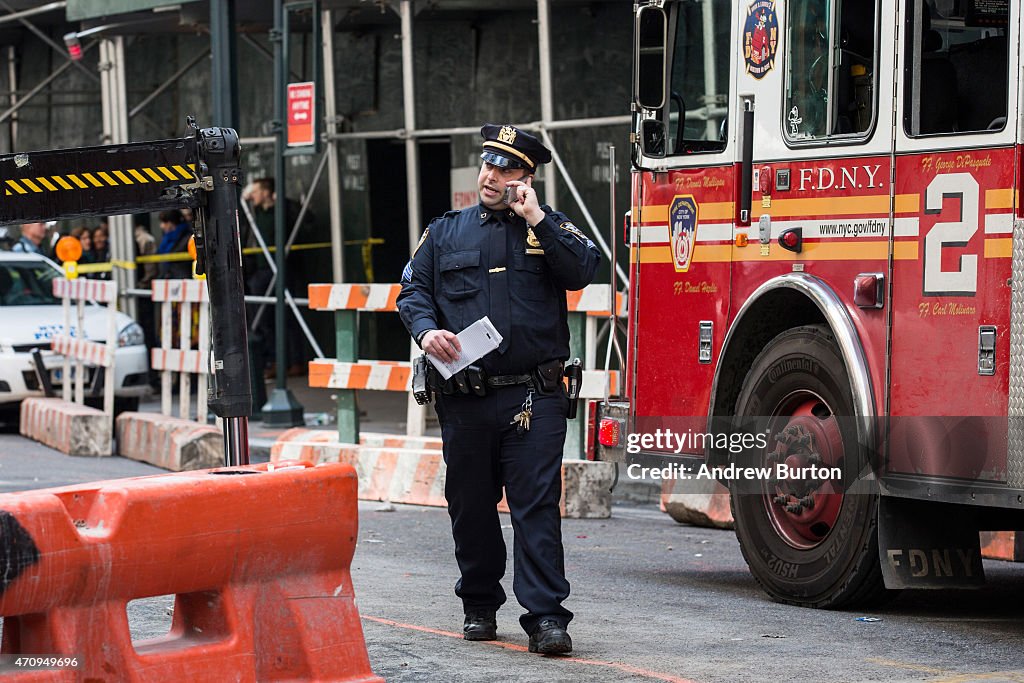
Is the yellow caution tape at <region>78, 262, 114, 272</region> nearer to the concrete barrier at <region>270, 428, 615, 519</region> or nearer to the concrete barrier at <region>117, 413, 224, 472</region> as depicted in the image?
the concrete barrier at <region>117, 413, 224, 472</region>

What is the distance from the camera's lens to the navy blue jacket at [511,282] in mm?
6285

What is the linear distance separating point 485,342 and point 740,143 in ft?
7.02

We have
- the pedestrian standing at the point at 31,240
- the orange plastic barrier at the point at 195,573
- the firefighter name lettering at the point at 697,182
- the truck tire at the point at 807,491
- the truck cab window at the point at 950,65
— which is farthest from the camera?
the pedestrian standing at the point at 31,240

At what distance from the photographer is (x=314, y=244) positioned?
19.7m

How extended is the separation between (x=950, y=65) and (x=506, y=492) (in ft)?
8.08

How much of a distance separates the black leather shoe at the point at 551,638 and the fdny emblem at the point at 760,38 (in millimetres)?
2859

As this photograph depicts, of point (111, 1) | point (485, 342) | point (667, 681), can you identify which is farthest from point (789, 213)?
point (111, 1)

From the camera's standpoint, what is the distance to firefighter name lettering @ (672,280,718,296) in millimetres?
7984

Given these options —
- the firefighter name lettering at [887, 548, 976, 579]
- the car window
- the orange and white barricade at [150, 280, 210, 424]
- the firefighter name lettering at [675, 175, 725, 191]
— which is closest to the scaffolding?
the orange and white barricade at [150, 280, 210, 424]

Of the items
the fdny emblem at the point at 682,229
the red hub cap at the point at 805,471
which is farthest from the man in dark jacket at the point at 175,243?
the red hub cap at the point at 805,471

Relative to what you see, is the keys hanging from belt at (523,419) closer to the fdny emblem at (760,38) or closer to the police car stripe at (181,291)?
the fdny emblem at (760,38)

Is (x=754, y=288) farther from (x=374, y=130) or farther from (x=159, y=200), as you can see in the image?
(x=374, y=130)

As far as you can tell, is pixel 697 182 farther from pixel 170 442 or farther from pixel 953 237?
pixel 170 442

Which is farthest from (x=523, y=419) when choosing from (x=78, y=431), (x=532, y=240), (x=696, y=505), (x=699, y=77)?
(x=78, y=431)
